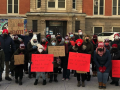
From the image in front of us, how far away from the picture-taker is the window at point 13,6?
72.6 feet

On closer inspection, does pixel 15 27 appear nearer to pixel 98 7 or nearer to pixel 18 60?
pixel 18 60

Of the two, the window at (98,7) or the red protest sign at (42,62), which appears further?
the window at (98,7)

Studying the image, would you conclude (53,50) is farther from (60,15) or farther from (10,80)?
(60,15)

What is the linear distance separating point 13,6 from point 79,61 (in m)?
18.2

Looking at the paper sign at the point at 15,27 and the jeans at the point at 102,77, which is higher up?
the paper sign at the point at 15,27

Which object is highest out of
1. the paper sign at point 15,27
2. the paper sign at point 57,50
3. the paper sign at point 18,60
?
the paper sign at point 15,27

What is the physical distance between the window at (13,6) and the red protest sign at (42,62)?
17.3 metres

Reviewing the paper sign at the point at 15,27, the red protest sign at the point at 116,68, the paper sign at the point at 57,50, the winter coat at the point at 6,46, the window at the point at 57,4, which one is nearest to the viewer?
the red protest sign at the point at 116,68

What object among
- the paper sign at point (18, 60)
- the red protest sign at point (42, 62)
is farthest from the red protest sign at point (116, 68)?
the paper sign at point (18, 60)

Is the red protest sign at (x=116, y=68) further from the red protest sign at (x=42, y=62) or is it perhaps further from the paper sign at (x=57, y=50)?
the red protest sign at (x=42, y=62)

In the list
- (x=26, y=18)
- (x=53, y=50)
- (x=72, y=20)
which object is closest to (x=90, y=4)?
(x=72, y=20)

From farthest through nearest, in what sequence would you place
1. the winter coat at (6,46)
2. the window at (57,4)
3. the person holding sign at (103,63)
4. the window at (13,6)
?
the window at (13,6) → the window at (57,4) → the winter coat at (6,46) → the person holding sign at (103,63)

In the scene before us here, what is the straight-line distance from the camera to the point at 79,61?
6.27 metres

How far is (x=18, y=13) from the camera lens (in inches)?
867
